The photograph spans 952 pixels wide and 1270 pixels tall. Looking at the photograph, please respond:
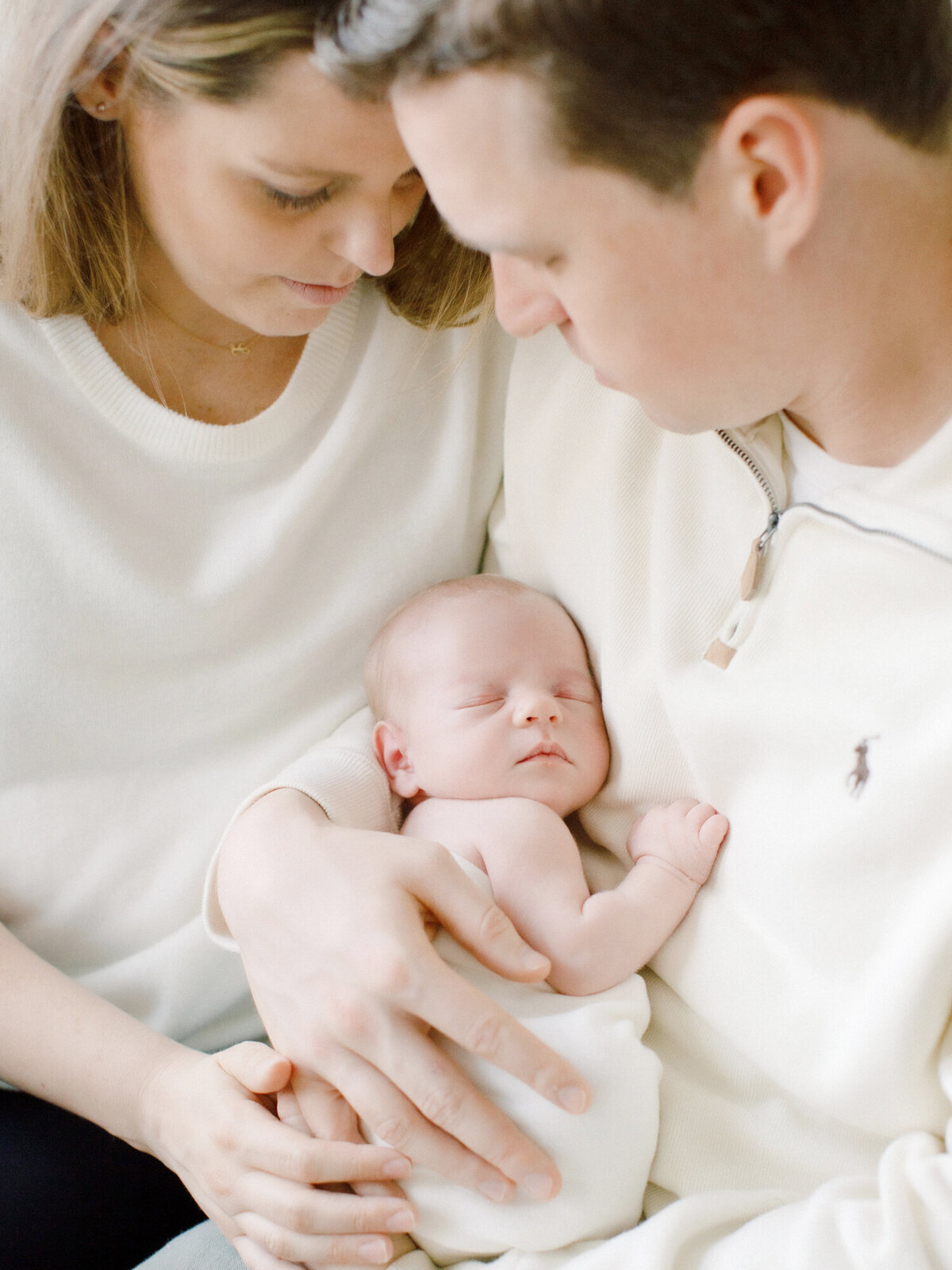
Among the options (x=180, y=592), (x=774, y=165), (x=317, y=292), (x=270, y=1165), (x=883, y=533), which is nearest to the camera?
(x=774, y=165)

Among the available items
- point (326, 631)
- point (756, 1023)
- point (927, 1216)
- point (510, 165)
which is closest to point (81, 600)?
point (326, 631)

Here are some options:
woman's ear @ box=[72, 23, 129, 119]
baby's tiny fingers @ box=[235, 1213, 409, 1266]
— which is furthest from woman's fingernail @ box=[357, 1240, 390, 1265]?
woman's ear @ box=[72, 23, 129, 119]

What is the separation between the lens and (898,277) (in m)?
0.95

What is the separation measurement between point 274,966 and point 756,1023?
0.48 metres

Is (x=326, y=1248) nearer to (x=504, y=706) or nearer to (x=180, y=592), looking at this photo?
(x=504, y=706)

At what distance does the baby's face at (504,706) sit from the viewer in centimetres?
132

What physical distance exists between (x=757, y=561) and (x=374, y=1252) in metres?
0.75

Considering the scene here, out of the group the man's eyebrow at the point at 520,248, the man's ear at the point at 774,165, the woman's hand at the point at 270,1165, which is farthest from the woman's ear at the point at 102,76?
the woman's hand at the point at 270,1165

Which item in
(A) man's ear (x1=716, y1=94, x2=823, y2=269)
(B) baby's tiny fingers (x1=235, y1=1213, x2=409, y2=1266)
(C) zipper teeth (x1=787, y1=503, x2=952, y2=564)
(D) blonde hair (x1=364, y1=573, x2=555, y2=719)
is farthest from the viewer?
(D) blonde hair (x1=364, y1=573, x2=555, y2=719)

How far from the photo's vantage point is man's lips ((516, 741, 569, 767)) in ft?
4.31

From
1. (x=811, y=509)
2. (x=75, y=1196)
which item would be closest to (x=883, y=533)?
(x=811, y=509)

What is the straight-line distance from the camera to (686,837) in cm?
119

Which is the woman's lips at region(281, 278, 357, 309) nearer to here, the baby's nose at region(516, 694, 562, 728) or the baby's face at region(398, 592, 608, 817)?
the baby's face at region(398, 592, 608, 817)

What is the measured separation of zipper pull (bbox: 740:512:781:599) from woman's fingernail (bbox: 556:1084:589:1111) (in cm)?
49
